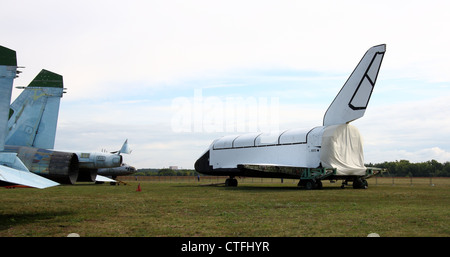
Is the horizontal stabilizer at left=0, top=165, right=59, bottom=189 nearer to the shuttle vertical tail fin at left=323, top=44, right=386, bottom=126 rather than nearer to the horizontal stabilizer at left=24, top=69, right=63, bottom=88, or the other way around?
the horizontal stabilizer at left=24, top=69, right=63, bottom=88

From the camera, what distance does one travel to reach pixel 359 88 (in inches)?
1187

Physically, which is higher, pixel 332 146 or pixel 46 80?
pixel 46 80

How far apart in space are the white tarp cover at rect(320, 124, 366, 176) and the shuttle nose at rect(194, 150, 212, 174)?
14.0 metres

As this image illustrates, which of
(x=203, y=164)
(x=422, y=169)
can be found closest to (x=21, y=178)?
(x=203, y=164)

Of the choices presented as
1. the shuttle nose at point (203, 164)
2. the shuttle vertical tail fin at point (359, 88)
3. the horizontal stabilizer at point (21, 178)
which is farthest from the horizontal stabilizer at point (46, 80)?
the shuttle nose at point (203, 164)

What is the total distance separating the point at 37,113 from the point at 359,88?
21943 mm

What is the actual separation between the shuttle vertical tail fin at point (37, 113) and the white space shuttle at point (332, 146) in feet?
63.7

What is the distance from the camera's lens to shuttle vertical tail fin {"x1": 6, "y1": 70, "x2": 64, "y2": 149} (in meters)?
14.8

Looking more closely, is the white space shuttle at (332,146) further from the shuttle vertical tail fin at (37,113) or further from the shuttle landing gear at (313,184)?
the shuttle vertical tail fin at (37,113)

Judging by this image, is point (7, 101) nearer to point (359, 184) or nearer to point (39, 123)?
point (39, 123)

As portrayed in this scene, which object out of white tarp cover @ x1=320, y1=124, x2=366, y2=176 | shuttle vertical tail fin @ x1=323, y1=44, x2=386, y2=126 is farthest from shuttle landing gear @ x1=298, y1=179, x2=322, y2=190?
shuttle vertical tail fin @ x1=323, y1=44, x2=386, y2=126

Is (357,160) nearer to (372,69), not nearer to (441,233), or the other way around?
(372,69)

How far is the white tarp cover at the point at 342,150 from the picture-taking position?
101ft
